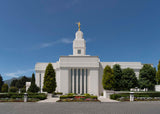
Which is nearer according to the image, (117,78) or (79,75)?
(117,78)

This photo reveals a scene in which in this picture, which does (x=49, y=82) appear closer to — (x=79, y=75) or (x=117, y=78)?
(x=79, y=75)

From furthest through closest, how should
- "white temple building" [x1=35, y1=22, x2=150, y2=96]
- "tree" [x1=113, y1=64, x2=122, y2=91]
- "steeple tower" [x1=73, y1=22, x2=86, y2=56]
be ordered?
"steeple tower" [x1=73, y1=22, x2=86, y2=56]
"white temple building" [x1=35, y1=22, x2=150, y2=96]
"tree" [x1=113, y1=64, x2=122, y2=91]

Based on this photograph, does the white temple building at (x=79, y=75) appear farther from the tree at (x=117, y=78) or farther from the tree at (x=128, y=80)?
the tree at (x=128, y=80)

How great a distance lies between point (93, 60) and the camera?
133 feet

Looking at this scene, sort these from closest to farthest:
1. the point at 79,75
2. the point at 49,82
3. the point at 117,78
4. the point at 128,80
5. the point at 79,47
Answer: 1. the point at 49,82
2. the point at 128,80
3. the point at 117,78
4. the point at 79,75
5. the point at 79,47

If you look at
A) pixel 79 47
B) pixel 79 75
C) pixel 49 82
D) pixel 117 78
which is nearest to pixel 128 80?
pixel 117 78

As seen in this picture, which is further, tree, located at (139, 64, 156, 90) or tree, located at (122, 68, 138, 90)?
tree, located at (139, 64, 156, 90)

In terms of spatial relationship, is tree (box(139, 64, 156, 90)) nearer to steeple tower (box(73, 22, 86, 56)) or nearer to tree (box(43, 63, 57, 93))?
steeple tower (box(73, 22, 86, 56))

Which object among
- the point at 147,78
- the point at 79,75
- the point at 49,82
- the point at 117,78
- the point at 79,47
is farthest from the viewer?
the point at 79,47

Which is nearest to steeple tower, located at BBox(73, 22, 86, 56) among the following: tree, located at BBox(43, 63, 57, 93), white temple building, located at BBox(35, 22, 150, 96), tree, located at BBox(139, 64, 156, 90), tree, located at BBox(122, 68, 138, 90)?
white temple building, located at BBox(35, 22, 150, 96)

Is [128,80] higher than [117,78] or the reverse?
the reverse

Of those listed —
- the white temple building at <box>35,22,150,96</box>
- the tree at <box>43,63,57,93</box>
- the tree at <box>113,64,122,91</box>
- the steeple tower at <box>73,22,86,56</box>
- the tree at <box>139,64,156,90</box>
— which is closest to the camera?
the tree at <box>43,63,57,93</box>

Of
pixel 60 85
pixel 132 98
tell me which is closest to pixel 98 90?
pixel 60 85

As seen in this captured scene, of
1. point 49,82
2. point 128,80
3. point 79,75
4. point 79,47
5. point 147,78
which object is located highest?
point 79,47
